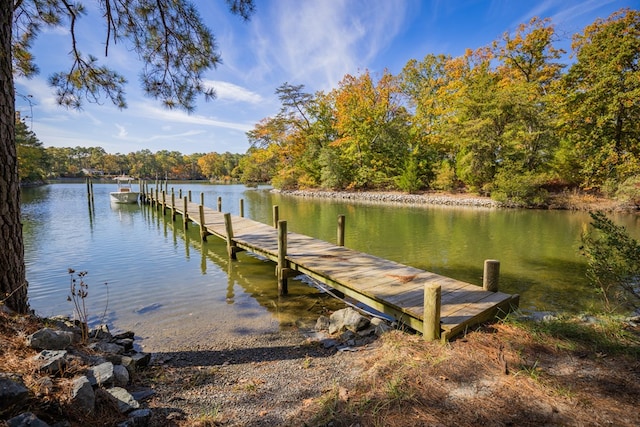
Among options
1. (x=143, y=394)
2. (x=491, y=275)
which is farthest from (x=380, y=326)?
(x=143, y=394)

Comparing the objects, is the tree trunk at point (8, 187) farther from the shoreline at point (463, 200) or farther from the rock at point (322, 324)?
the shoreline at point (463, 200)

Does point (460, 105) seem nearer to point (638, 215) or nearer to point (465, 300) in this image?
point (638, 215)

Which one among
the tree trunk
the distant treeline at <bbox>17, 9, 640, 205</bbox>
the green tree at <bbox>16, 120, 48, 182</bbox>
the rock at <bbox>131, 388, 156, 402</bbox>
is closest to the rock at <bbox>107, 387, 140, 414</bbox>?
the rock at <bbox>131, 388, 156, 402</bbox>

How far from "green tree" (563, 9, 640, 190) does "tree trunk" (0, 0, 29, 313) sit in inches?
537

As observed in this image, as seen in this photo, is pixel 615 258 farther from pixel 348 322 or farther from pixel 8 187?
pixel 8 187

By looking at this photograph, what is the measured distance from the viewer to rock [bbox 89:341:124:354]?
12.9 feet

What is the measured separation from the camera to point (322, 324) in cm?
569

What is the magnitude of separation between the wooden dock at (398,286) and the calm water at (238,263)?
33.6 inches

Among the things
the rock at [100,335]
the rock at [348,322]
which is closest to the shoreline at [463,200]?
the rock at [348,322]

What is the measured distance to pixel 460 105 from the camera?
85.9ft

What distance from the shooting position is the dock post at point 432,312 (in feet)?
13.0

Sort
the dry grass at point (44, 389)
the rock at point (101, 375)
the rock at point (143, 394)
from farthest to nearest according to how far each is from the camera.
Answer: the rock at point (143, 394), the rock at point (101, 375), the dry grass at point (44, 389)

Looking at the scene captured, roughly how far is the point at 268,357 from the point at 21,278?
3307 millimetres

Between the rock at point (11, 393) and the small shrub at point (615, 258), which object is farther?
the small shrub at point (615, 258)
